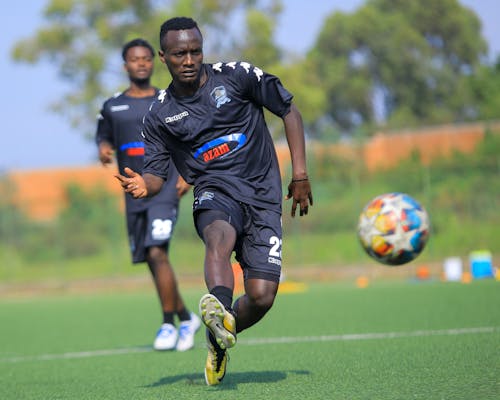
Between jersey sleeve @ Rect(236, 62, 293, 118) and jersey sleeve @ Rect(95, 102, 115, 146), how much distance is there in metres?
3.24

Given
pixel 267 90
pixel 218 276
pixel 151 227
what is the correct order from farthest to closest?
pixel 151 227
pixel 267 90
pixel 218 276

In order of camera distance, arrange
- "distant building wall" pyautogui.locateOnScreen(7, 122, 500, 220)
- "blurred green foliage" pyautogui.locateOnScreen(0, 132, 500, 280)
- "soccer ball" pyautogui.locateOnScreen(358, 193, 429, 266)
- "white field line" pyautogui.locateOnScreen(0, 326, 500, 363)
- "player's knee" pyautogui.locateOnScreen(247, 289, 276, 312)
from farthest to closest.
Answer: "distant building wall" pyautogui.locateOnScreen(7, 122, 500, 220) → "blurred green foliage" pyautogui.locateOnScreen(0, 132, 500, 280) → "soccer ball" pyautogui.locateOnScreen(358, 193, 429, 266) → "white field line" pyautogui.locateOnScreen(0, 326, 500, 363) → "player's knee" pyautogui.locateOnScreen(247, 289, 276, 312)

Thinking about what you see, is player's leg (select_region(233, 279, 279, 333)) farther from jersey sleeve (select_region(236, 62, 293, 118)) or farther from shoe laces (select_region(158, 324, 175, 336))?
shoe laces (select_region(158, 324, 175, 336))

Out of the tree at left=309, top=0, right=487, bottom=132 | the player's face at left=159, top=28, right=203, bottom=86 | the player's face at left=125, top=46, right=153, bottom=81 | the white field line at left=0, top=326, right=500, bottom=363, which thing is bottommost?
the white field line at left=0, top=326, right=500, bottom=363

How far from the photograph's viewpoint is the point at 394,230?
8.32 meters

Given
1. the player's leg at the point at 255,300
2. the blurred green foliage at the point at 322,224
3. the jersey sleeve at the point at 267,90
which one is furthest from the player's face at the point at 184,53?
the blurred green foliage at the point at 322,224

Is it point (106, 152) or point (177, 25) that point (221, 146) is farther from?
point (106, 152)

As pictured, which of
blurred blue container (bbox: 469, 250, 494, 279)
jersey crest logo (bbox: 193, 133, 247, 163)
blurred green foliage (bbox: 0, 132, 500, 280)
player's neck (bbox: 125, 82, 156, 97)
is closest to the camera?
jersey crest logo (bbox: 193, 133, 247, 163)

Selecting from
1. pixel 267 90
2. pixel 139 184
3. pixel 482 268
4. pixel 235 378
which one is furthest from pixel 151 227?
pixel 482 268

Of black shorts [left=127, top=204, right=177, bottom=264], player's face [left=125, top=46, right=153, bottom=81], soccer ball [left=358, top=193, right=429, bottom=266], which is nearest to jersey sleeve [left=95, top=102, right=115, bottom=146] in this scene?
player's face [left=125, top=46, right=153, bottom=81]

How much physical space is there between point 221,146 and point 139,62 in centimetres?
305

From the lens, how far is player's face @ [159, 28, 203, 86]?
5426mm

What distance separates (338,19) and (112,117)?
4822 cm

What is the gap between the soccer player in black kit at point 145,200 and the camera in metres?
8.11
